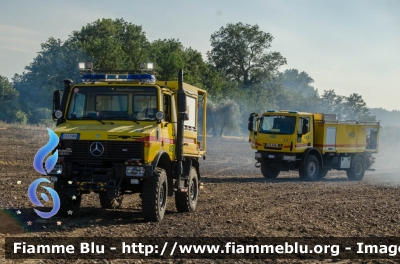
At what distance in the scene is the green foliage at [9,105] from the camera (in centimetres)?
8562

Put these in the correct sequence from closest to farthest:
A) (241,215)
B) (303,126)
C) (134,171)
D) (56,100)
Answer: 1. (134,171)
2. (56,100)
3. (241,215)
4. (303,126)

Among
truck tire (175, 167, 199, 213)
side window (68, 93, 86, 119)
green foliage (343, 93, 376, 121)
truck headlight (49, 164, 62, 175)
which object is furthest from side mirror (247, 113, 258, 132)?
green foliage (343, 93, 376, 121)

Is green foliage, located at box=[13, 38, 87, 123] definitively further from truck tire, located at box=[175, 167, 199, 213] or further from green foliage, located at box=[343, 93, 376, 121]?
green foliage, located at box=[343, 93, 376, 121]

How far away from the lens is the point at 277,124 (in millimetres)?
24812

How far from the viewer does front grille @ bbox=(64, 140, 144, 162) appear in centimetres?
1135

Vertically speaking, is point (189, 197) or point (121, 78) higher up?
point (121, 78)

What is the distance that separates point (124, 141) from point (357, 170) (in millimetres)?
18732

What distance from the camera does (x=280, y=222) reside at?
1248cm

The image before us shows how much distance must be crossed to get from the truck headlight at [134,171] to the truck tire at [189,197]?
7.71 ft

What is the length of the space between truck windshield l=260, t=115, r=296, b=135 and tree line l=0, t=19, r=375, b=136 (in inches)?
1035

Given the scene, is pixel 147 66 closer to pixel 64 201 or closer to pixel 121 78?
pixel 121 78

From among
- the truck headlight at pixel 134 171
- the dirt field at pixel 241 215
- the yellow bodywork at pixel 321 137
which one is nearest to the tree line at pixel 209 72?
the yellow bodywork at pixel 321 137

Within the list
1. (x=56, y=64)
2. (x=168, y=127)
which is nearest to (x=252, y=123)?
(x=168, y=127)

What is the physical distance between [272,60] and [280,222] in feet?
268
